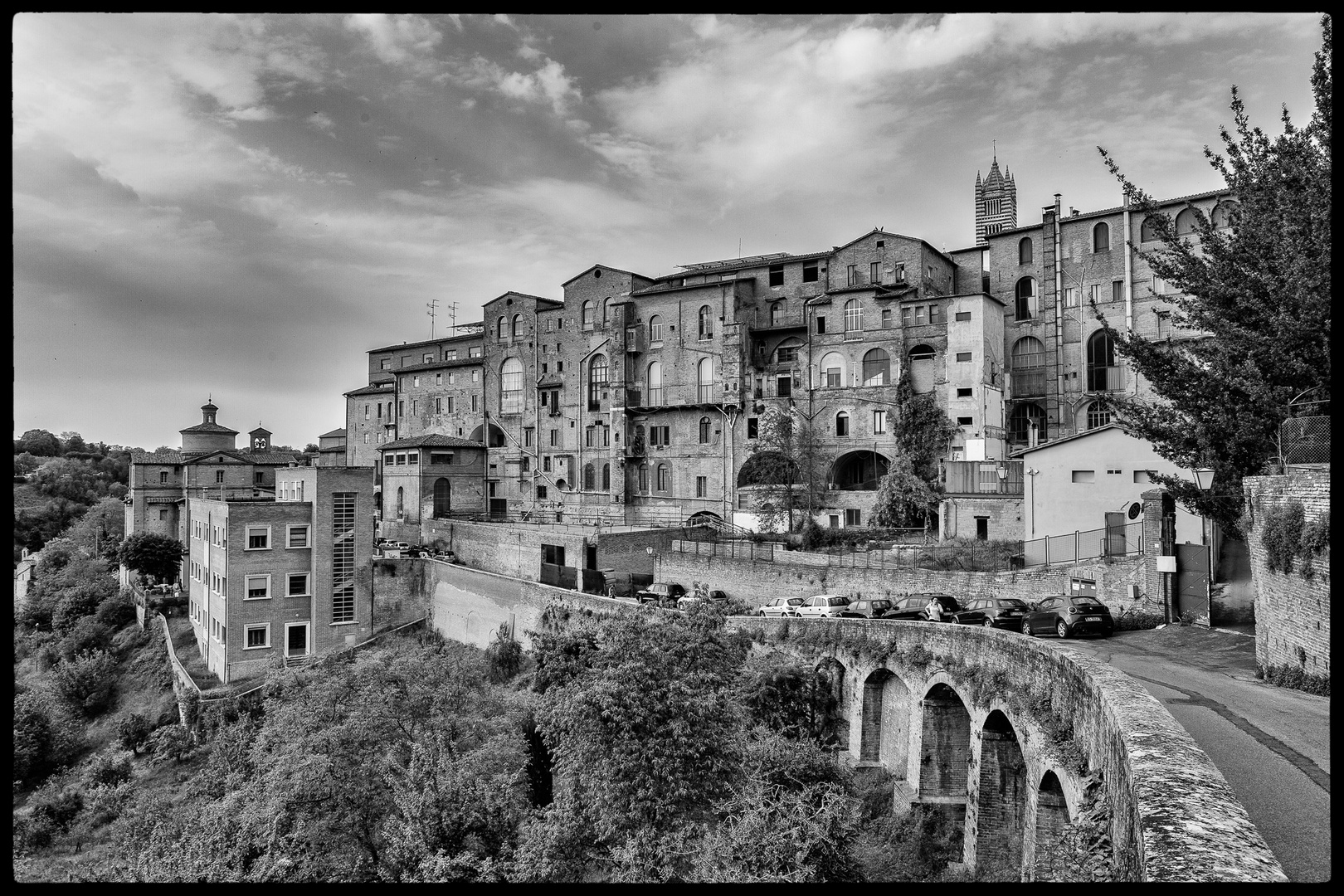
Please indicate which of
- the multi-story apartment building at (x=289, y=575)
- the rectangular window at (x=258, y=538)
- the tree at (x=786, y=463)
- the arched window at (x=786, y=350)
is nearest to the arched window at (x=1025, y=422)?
the tree at (x=786, y=463)

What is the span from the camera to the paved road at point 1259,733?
25.5 ft

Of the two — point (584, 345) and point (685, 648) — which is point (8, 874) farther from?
point (584, 345)

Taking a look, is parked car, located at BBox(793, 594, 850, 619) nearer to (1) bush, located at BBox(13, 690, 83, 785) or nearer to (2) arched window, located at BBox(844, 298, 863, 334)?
(2) arched window, located at BBox(844, 298, 863, 334)

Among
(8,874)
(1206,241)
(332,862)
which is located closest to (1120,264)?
(1206,241)

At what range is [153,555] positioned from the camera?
5672 cm

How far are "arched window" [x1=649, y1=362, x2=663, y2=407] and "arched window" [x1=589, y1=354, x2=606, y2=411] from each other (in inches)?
143

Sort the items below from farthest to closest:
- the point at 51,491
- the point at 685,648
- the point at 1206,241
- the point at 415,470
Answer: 1. the point at 51,491
2. the point at 415,470
3. the point at 685,648
4. the point at 1206,241

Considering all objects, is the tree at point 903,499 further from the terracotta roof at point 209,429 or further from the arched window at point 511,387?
the terracotta roof at point 209,429

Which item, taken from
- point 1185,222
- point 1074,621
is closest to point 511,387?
point 1185,222

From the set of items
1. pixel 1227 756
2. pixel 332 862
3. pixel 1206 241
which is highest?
pixel 1206 241

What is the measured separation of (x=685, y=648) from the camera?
69.6ft

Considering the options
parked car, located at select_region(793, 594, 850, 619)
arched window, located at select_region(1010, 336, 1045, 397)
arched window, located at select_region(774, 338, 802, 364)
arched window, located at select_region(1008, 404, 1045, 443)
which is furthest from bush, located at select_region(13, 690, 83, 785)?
arched window, located at select_region(1010, 336, 1045, 397)

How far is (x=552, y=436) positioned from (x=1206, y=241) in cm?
4716

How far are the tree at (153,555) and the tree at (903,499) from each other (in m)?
45.5
